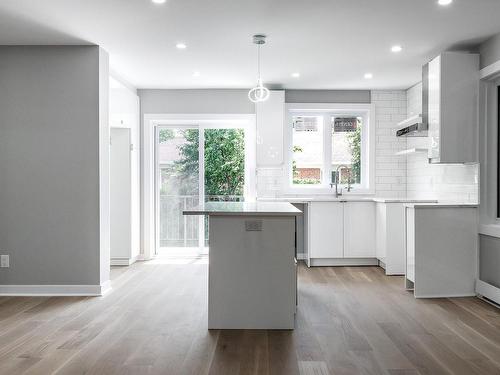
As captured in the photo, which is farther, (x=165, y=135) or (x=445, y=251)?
(x=165, y=135)

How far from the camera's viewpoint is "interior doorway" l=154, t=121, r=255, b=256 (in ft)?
23.0

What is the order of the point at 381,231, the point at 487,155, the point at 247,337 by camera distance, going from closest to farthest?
the point at 247,337 < the point at 487,155 < the point at 381,231

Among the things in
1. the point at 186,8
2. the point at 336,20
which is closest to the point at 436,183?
the point at 336,20

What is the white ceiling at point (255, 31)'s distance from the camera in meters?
3.67

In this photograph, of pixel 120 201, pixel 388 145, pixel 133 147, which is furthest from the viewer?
pixel 388 145

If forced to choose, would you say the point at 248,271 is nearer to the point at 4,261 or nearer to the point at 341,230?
the point at 4,261

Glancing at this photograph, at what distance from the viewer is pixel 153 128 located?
7.00 metres

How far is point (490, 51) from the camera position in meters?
4.53

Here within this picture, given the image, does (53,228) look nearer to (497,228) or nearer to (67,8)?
(67,8)

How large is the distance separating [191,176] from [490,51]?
4.34 metres

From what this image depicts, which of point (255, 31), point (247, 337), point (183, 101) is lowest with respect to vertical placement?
point (247, 337)

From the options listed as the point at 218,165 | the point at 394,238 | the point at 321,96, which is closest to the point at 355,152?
the point at 321,96


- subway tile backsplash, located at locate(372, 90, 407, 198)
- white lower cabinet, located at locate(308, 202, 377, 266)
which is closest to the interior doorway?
white lower cabinet, located at locate(308, 202, 377, 266)

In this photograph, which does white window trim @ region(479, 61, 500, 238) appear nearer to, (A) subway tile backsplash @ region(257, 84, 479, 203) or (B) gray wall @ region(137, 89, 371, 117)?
(A) subway tile backsplash @ region(257, 84, 479, 203)
